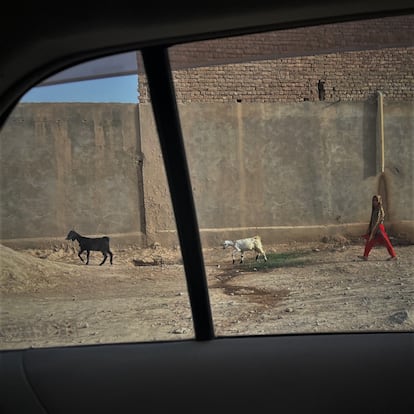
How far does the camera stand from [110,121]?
545cm

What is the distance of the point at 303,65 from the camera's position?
508cm

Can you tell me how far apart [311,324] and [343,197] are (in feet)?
7.96

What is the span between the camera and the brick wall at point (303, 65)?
2166 mm

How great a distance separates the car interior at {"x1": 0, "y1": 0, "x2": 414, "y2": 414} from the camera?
5.30ft

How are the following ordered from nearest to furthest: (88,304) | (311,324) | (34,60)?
1. (34,60)
2. (311,324)
3. (88,304)

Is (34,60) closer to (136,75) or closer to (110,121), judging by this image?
(136,75)

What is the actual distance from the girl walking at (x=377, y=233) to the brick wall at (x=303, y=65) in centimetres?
109

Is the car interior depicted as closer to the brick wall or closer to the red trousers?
the brick wall

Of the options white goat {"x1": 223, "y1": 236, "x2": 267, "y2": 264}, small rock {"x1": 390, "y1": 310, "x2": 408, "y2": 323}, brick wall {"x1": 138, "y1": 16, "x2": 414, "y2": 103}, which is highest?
brick wall {"x1": 138, "y1": 16, "x2": 414, "y2": 103}

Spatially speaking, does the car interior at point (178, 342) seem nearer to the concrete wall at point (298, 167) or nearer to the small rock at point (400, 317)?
the small rock at point (400, 317)

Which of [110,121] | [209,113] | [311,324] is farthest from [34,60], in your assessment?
[209,113]

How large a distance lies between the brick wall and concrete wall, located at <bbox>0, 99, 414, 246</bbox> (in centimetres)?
27

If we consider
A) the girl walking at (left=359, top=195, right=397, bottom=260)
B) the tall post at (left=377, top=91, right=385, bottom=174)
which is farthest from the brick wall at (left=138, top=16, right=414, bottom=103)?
the girl walking at (left=359, top=195, right=397, bottom=260)

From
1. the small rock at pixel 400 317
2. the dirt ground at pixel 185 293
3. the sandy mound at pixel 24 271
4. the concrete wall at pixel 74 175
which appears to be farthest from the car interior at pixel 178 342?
the concrete wall at pixel 74 175
